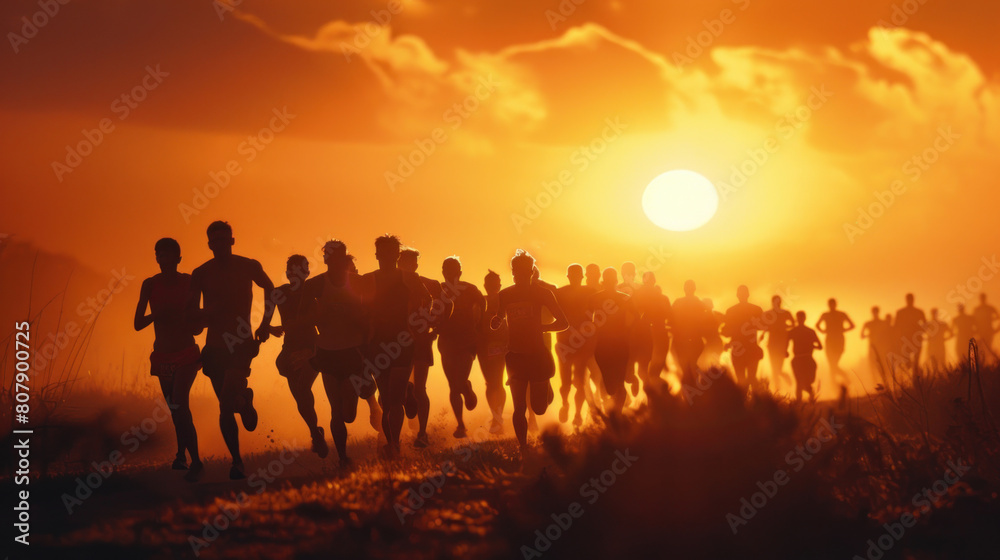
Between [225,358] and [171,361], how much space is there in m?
0.57

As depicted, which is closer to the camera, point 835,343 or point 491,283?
point 491,283

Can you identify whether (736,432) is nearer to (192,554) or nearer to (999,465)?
(999,465)

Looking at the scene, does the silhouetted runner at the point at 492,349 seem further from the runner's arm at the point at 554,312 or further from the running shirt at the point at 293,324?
the running shirt at the point at 293,324

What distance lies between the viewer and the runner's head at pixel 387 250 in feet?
36.5

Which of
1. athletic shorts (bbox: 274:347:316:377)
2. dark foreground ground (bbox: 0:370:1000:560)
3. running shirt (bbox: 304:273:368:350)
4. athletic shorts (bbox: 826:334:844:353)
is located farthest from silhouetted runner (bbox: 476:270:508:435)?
athletic shorts (bbox: 826:334:844:353)

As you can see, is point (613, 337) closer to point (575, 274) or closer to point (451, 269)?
point (575, 274)

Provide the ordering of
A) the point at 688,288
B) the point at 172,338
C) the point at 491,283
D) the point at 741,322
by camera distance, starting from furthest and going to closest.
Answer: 1. the point at 741,322
2. the point at 688,288
3. the point at 491,283
4. the point at 172,338

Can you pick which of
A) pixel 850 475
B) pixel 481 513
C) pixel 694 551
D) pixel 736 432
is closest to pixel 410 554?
pixel 481 513

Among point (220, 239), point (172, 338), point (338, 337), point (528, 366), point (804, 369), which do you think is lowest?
point (804, 369)

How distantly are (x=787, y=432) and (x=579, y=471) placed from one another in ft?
5.08

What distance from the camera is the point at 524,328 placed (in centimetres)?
1120

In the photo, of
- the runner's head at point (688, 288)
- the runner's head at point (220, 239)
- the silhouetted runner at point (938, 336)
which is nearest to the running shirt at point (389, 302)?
the runner's head at point (220, 239)

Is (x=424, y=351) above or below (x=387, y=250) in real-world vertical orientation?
below

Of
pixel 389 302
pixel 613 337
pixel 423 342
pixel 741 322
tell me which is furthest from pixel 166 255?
pixel 741 322
